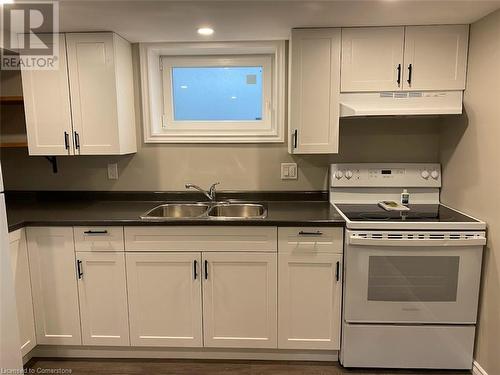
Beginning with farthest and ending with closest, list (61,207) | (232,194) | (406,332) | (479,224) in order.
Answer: (232,194)
(61,207)
(406,332)
(479,224)

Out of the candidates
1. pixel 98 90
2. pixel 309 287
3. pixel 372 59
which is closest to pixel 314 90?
pixel 372 59

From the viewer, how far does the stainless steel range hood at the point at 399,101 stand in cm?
211

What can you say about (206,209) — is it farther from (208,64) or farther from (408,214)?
(408,214)

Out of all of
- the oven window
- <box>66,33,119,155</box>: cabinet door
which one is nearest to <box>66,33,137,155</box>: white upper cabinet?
<box>66,33,119,155</box>: cabinet door

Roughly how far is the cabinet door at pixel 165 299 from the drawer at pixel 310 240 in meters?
0.53

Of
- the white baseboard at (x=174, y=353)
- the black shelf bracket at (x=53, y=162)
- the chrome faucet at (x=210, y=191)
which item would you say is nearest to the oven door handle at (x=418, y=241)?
the white baseboard at (x=174, y=353)

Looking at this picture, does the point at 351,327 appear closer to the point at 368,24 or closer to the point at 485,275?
the point at 485,275

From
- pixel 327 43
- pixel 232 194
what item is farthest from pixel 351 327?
pixel 327 43

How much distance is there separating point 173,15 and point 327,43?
93 centimetres

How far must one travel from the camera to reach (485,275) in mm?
1919

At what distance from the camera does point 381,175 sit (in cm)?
244

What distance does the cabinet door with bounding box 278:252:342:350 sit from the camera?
204 centimetres

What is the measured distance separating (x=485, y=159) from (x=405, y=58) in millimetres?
761

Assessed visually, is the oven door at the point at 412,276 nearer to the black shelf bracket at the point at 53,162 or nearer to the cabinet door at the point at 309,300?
the cabinet door at the point at 309,300
